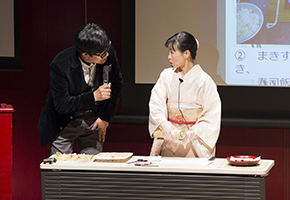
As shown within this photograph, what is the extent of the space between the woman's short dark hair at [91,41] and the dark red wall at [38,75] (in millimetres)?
1213

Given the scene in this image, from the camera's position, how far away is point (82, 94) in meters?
2.93

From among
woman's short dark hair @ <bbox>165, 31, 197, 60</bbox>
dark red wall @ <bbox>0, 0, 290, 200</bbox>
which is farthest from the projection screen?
woman's short dark hair @ <bbox>165, 31, 197, 60</bbox>

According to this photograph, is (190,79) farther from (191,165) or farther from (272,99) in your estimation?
(272,99)

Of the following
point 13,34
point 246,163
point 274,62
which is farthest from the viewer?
point 13,34

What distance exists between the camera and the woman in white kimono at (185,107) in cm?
281

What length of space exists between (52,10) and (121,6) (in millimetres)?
675

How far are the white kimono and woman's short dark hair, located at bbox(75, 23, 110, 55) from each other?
0.48m

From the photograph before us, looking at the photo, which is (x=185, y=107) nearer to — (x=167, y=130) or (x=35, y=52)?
(x=167, y=130)

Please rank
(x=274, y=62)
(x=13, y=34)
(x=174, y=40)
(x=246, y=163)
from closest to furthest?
1. (x=246, y=163)
2. (x=174, y=40)
3. (x=274, y=62)
4. (x=13, y=34)

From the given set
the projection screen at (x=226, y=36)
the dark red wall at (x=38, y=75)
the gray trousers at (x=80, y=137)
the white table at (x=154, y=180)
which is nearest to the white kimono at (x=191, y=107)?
the white table at (x=154, y=180)

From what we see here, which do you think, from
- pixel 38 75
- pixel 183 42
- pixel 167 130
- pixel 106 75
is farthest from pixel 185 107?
pixel 38 75

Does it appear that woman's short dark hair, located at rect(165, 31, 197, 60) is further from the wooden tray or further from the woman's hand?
the wooden tray

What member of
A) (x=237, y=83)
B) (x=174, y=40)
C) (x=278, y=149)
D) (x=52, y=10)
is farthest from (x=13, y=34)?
(x=278, y=149)

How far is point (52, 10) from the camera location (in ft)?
13.4
